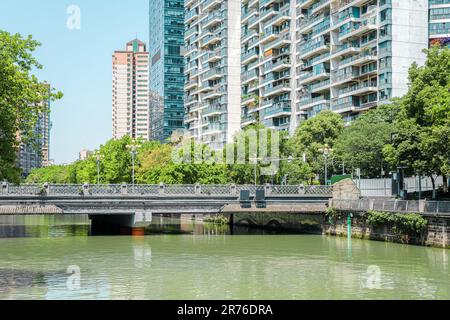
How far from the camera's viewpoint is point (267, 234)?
5938 cm

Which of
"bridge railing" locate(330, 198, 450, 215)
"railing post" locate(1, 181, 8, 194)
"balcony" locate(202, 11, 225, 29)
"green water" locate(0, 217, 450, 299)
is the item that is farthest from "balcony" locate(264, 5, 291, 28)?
"railing post" locate(1, 181, 8, 194)

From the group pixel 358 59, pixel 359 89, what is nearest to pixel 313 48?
pixel 358 59

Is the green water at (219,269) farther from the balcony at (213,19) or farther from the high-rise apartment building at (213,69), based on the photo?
the balcony at (213,19)

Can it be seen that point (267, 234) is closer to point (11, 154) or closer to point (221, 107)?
point (11, 154)

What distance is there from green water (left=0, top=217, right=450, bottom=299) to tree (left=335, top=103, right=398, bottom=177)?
1627 centimetres

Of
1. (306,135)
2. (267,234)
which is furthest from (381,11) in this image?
(267,234)

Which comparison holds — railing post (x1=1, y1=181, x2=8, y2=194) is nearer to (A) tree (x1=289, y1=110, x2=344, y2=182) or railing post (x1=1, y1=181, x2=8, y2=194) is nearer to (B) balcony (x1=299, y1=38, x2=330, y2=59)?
(A) tree (x1=289, y1=110, x2=344, y2=182)

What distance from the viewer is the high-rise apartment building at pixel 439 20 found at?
75938mm

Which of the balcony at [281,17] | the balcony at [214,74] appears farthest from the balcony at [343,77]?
the balcony at [214,74]

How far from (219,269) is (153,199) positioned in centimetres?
2103

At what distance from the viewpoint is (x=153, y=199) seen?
179 feet

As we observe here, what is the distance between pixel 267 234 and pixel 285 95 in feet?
140

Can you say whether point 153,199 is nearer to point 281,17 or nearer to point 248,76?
point 281,17

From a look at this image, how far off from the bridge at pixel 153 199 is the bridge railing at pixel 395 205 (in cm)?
356
